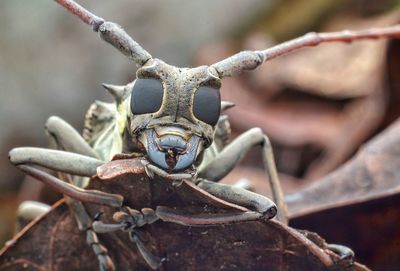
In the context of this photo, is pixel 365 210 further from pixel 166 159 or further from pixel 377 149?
pixel 166 159

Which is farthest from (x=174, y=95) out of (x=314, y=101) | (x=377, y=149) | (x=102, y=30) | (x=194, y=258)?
(x=314, y=101)

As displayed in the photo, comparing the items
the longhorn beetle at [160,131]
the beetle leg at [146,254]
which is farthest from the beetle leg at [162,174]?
the beetle leg at [146,254]

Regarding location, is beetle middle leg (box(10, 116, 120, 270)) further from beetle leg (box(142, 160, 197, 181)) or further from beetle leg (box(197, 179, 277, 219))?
beetle leg (box(197, 179, 277, 219))

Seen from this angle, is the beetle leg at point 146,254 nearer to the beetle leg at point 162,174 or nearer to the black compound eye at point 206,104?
the beetle leg at point 162,174

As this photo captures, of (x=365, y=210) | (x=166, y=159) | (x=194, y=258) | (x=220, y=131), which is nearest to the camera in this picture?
(x=166, y=159)

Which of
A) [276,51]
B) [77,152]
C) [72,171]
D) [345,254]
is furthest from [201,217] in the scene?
[77,152]

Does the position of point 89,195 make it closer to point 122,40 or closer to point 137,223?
point 137,223
